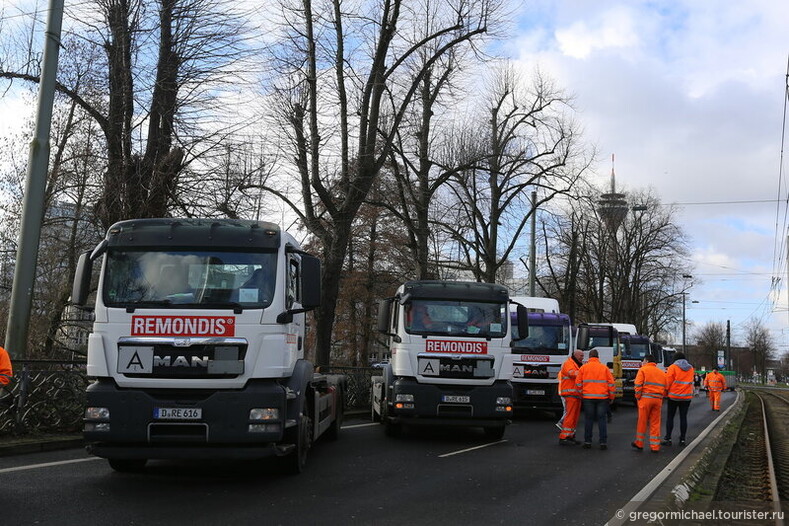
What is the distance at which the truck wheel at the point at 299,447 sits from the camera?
8914 millimetres

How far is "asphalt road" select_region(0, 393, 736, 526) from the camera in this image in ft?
22.6

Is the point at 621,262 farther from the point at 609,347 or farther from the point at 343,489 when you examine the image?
the point at 343,489

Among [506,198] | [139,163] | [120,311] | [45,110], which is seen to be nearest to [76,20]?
[139,163]

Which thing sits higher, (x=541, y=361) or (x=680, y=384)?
(x=541, y=361)


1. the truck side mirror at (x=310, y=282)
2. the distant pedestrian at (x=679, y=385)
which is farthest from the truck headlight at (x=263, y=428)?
the distant pedestrian at (x=679, y=385)

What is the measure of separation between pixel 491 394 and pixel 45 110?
8.61m

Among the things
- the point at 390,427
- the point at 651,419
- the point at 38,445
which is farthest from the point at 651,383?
the point at 38,445

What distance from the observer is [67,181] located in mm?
19484

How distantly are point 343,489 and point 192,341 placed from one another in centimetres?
236

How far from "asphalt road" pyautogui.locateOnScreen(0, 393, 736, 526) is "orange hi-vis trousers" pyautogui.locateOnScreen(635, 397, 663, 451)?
2.09 feet

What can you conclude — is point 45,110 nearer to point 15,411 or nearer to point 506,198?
point 15,411

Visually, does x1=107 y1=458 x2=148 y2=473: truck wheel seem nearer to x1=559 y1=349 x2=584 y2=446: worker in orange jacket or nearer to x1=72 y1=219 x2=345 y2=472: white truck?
x1=72 y1=219 x2=345 y2=472: white truck

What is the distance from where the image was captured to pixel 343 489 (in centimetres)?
834

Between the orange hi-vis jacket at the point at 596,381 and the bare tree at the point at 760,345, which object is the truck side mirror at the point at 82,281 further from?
the bare tree at the point at 760,345
